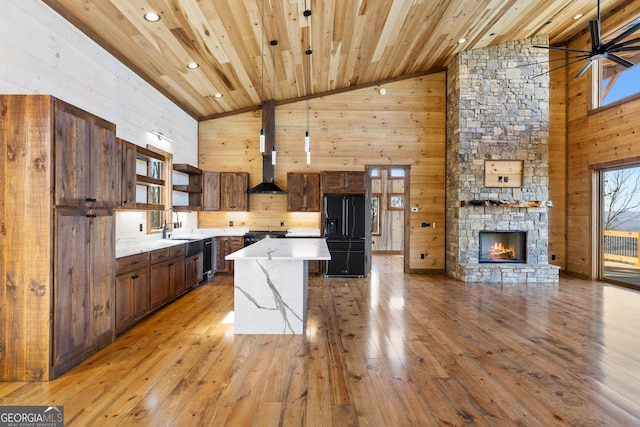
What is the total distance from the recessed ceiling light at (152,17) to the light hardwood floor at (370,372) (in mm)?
3385

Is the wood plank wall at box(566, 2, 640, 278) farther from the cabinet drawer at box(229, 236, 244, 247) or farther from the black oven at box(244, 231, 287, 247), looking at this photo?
the cabinet drawer at box(229, 236, 244, 247)

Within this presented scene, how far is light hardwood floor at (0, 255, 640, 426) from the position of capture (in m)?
2.01

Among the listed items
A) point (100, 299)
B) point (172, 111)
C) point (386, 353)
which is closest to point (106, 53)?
point (172, 111)

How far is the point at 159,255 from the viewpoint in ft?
13.3

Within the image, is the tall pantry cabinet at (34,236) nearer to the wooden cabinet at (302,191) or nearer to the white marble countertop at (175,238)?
the white marble countertop at (175,238)

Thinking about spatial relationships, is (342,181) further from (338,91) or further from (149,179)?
(149,179)

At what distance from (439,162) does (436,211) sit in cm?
108

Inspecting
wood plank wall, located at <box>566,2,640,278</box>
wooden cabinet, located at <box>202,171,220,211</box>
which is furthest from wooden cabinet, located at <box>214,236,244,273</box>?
wood plank wall, located at <box>566,2,640,278</box>

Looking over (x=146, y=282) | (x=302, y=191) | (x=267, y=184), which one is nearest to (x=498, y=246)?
(x=302, y=191)

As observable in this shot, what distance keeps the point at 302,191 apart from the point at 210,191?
1.89 meters

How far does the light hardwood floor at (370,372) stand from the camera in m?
2.01

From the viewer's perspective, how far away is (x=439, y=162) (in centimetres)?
685

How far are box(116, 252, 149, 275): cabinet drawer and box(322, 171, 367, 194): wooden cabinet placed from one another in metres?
3.68

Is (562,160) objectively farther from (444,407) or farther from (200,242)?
(200,242)
